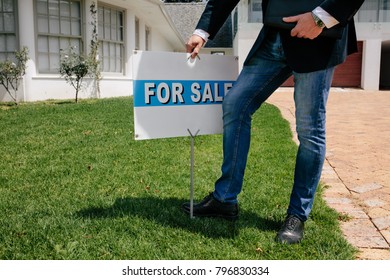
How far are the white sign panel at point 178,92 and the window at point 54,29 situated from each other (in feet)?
32.4

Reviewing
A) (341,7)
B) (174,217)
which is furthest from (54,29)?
(341,7)

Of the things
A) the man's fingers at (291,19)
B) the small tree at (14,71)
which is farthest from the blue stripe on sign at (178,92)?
the small tree at (14,71)

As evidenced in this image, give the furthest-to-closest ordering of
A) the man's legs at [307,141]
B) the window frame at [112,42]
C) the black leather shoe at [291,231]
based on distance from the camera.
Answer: the window frame at [112,42] < the black leather shoe at [291,231] < the man's legs at [307,141]

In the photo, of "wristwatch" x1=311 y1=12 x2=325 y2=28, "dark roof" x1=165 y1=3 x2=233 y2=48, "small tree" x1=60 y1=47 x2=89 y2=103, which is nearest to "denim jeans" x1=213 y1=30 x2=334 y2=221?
"wristwatch" x1=311 y1=12 x2=325 y2=28

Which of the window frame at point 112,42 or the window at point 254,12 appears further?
the window at point 254,12

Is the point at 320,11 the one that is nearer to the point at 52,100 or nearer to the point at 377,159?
the point at 377,159

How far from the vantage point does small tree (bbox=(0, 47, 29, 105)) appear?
9945 millimetres

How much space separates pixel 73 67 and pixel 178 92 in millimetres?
9125

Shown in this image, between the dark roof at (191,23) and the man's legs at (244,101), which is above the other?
the dark roof at (191,23)

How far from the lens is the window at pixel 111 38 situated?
1339 cm

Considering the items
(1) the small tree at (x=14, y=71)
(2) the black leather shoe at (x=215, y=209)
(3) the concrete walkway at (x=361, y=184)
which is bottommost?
(3) the concrete walkway at (x=361, y=184)

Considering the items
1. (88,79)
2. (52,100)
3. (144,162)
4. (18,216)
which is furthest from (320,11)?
(88,79)

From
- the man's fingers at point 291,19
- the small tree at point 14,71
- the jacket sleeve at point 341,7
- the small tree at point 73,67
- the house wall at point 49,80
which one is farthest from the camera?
the small tree at point 73,67

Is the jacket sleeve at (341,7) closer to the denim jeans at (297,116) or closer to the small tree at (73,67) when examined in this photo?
the denim jeans at (297,116)
